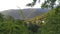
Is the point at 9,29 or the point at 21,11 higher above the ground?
the point at 21,11

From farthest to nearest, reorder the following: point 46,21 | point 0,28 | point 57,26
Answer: point 0,28 < point 46,21 < point 57,26

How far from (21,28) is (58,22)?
1.36ft

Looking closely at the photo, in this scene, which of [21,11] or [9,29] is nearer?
[21,11]

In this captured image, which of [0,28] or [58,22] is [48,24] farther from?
[0,28]

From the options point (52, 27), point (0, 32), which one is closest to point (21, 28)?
point (52, 27)

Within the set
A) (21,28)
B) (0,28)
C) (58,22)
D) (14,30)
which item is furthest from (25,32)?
(0,28)

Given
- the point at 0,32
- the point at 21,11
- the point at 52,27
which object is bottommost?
the point at 0,32

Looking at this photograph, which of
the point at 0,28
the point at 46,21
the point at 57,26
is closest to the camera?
the point at 57,26

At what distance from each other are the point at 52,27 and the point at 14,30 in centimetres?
47

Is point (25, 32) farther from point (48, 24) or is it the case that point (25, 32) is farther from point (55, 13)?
point (55, 13)

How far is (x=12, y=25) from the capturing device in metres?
2.02

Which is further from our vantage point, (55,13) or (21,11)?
(55,13)

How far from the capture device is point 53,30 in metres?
1.93

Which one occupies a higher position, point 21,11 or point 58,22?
point 21,11
